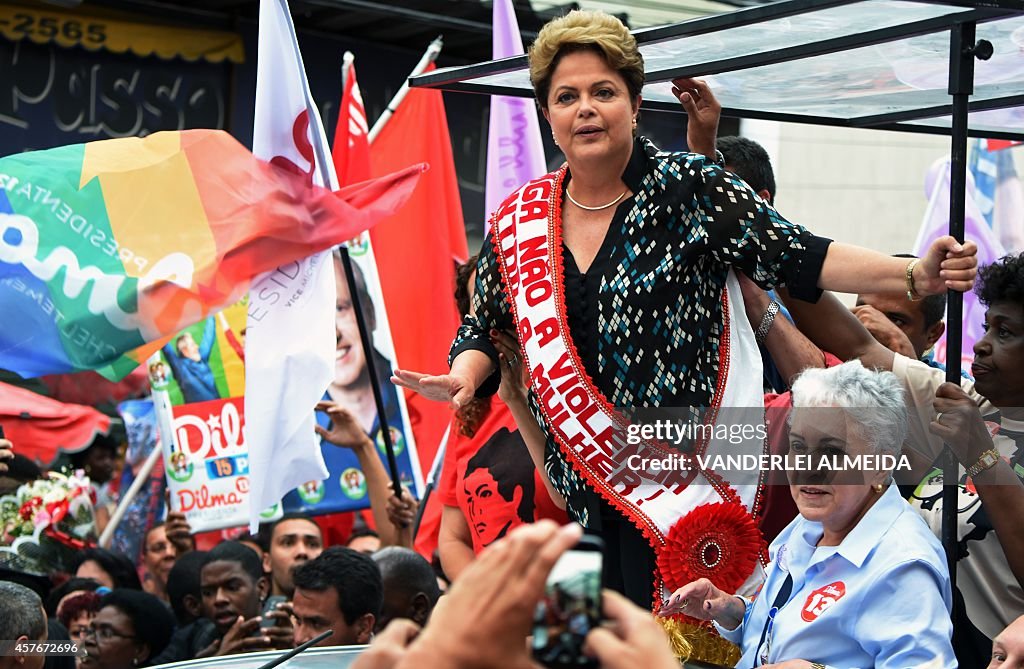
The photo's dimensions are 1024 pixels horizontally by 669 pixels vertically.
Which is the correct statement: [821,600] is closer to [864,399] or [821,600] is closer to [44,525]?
[864,399]

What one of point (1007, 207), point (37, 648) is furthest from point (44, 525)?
point (1007, 207)

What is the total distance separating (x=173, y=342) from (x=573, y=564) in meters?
5.12

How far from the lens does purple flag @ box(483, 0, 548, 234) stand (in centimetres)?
604

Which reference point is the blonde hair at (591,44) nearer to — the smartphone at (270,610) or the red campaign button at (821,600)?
the red campaign button at (821,600)

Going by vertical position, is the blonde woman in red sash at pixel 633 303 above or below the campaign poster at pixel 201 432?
above

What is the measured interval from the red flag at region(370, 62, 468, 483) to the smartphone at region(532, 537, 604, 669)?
16.9 feet

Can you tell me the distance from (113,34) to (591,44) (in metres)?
7.01

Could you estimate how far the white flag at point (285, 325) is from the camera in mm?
4516

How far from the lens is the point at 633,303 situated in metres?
2.80

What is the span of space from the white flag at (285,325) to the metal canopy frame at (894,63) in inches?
40.7

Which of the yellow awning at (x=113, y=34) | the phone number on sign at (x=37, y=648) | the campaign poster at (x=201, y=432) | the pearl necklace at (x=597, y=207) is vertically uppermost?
the yellow awning at (x=113, y=34)

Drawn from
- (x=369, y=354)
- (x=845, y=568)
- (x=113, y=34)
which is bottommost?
(x=845, y=568)

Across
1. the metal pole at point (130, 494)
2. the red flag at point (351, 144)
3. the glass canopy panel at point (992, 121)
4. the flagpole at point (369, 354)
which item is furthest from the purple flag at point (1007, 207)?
the metal pole at point (130, 494)

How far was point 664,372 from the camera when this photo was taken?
2812 millimetres
